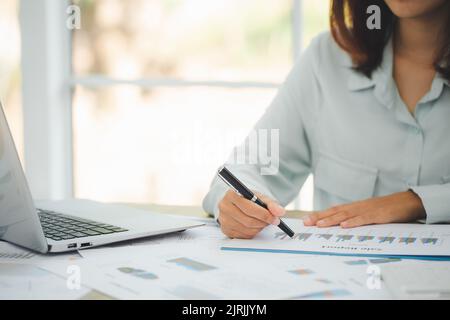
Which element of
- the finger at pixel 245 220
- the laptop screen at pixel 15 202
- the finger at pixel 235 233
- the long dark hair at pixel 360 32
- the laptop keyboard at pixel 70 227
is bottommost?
the finger at pixel 235 233

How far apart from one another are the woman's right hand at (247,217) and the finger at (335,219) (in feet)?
0.39

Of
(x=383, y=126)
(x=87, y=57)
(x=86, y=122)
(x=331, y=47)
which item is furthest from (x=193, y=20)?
(x=383, y=126)

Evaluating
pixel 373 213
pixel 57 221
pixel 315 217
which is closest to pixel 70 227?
pixel 57 221

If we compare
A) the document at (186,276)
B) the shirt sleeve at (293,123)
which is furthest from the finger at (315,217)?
the shirt sleeve at (293,123)

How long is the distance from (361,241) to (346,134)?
51cm

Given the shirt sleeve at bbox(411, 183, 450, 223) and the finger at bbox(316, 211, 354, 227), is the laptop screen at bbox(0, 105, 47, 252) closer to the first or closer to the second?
the finger at bbox(316, 211, 354, 227)

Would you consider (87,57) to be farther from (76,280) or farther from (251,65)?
(76,280)

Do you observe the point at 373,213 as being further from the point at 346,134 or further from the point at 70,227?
the point at 70,227

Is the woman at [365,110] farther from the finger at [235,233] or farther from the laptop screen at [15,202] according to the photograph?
the laptop screen at [15,202]

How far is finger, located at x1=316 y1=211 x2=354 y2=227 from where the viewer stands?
1.00 m

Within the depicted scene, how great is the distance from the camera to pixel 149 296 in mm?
634

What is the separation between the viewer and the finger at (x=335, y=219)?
1002 millimetres

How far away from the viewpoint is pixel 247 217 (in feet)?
3.01
